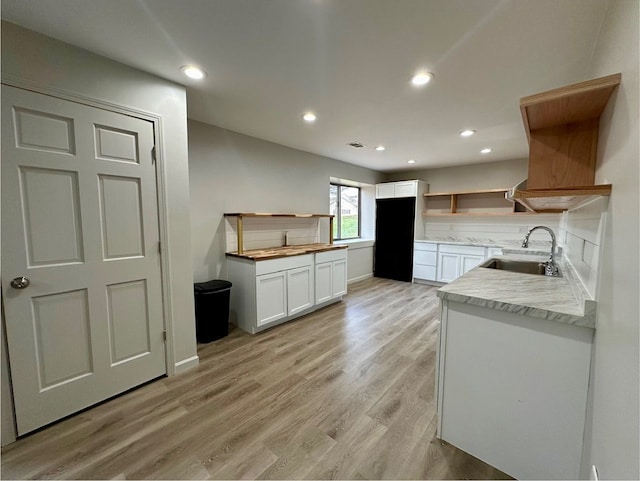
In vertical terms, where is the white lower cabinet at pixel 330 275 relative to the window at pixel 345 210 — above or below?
below

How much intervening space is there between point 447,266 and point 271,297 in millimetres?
3530

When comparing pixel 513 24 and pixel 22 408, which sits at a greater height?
pixel 513 24

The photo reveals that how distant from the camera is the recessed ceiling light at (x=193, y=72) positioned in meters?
1.86

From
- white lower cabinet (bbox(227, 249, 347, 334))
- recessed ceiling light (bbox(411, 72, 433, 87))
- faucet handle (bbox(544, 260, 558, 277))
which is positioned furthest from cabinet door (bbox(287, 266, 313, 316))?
faucet handle (bbox(544, 260, 558, 277))

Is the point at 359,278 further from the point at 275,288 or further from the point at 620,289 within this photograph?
the point at 620,289

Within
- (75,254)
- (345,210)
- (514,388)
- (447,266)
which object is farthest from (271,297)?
(447,266)

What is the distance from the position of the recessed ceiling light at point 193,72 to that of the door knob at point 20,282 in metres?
1.68

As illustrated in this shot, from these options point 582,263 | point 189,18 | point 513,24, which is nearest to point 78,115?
point 189,18

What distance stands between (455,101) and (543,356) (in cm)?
212

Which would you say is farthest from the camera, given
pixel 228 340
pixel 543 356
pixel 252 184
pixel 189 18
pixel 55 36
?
pixel 252 184

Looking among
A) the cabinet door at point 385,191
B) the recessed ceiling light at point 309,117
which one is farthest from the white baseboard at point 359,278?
the recessed ceiling light at point 309,117

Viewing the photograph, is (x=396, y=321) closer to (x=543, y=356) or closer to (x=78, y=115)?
(x=543, y=356)

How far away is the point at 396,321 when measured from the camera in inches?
133

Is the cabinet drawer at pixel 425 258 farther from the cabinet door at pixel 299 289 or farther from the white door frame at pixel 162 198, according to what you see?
the white door frame at pixel 162 198
